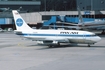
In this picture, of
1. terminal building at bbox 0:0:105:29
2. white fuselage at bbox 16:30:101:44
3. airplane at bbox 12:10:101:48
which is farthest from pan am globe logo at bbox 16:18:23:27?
terminal building at bbox 0:0:105:29

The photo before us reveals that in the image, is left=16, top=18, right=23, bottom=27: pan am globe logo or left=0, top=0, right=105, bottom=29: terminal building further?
left=0, top=0, right=105, bottom=29: terminal building

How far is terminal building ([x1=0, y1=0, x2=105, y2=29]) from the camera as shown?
4306 inches

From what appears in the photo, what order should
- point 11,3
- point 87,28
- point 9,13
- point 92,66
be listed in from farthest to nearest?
point 11,3, point 9,13, point 87,28, point 92,66

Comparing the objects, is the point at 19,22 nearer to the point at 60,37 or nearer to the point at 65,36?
the point at 60,37

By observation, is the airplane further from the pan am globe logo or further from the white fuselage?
the pan am globe logo

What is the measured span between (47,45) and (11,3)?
335 feet

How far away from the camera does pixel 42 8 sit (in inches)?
6467

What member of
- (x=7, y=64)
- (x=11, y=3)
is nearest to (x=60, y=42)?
(x=7, y=64)

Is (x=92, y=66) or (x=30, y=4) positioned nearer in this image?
(x=92, y=66)

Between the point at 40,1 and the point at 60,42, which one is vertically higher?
the point at 40,1

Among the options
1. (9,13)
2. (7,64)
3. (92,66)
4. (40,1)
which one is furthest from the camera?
(40,1)

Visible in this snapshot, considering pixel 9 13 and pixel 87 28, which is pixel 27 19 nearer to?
pixel 9 13

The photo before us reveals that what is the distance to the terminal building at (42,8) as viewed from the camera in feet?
359

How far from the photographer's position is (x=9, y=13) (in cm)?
12319
